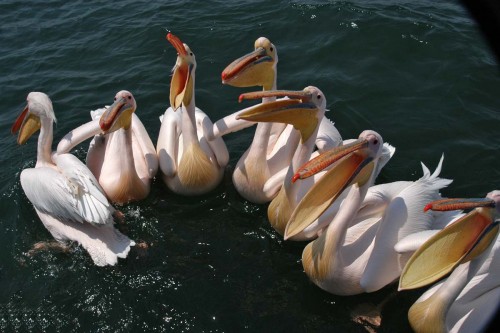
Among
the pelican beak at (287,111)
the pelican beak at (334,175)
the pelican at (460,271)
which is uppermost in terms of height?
the pelican beak at (287,111)

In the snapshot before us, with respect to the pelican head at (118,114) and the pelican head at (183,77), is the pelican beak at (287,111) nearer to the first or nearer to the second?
the pelican head at (183,77)

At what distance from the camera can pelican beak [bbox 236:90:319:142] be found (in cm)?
423

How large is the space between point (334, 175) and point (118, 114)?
2.04 metres

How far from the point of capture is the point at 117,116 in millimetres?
4789

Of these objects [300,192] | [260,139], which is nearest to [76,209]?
[260,139]

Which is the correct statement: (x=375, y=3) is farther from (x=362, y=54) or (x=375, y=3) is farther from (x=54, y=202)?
(x=54, y=202)

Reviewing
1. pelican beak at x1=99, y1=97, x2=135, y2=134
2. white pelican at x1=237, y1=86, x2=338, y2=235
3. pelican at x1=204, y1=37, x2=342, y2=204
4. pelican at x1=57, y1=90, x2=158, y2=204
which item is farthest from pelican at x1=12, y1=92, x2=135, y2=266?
white pelican at x1=237, y1=86, x2=338, y2=235

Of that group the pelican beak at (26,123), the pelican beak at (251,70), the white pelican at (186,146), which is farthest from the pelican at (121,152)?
the pelican beak at (251,70)

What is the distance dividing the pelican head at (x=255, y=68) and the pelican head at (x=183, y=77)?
13.6 inches

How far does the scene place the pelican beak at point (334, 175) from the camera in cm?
370

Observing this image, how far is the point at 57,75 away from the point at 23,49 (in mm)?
1118

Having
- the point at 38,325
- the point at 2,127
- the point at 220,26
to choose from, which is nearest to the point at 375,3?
the point at 220,26

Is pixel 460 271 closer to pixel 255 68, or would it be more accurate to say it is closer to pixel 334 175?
pixel 334 175

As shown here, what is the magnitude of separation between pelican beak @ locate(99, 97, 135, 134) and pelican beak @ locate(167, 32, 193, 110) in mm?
414
